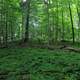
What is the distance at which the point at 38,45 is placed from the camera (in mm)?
21516

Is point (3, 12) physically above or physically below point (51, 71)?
above

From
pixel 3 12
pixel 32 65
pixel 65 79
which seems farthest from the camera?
pixel 3 12

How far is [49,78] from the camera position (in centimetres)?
787

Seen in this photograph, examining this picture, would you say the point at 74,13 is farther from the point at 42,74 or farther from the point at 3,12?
the point at 42,74

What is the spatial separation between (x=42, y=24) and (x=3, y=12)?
14.0 metres

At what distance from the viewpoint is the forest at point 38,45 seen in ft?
28.7

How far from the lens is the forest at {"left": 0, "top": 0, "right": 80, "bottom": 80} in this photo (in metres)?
8.75

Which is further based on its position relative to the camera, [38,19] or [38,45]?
[38,19]

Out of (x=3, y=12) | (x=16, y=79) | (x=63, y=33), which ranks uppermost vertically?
(x=3, y=12)

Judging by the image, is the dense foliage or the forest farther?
the dense foliage

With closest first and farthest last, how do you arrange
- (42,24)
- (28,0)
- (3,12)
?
(3,12) → (28,0) → (42,24)

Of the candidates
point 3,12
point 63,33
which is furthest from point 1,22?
point 63,33

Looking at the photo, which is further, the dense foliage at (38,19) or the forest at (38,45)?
the dense foliage at (38,19)

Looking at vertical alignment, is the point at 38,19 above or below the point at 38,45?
above
